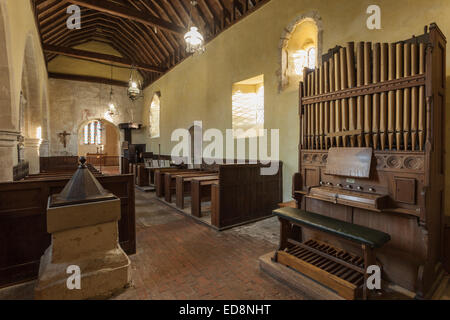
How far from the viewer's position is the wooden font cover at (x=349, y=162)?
2.45 meters

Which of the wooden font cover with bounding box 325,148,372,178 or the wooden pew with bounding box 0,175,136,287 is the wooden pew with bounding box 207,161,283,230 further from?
the wooden pew with bounding box 0,175,136,287

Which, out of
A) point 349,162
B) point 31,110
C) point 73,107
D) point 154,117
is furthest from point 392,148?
point 73,107

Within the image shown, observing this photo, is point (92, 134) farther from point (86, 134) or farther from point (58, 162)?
point (58, 162)

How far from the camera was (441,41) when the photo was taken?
2.32m

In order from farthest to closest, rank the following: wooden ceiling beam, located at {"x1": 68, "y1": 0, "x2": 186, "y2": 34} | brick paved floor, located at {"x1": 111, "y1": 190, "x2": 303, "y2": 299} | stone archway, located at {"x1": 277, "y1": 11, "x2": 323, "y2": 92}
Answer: wooden ceiling beam, located at {"x1": 68, "y1": 0, "x2": 186, "y2": 34} → stone archway, located at {"x1": 277, "y1": 11, "x2": 323, "y2": 92} → brick paved floor, located at {"x1": 111, "y1": 190, "x2": 303, "y2": 299}

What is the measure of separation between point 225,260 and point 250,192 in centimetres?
183

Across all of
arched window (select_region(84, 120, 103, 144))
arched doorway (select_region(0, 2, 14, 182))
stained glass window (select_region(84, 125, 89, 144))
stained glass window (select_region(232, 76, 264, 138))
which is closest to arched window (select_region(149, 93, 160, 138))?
stained glass window (select_region(232, 76, 264, 138))

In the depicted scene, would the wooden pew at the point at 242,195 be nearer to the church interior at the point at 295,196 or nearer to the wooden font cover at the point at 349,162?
the church interior at the point at 295,196

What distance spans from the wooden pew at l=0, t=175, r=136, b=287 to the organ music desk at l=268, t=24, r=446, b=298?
295 centimetres

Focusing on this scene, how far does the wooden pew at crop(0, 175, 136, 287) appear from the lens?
7.57 feet

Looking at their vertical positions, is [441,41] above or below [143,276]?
above
